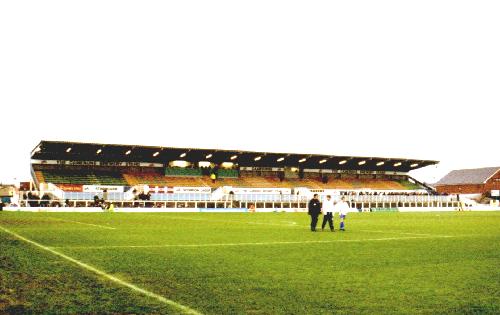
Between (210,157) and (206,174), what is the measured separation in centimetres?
254

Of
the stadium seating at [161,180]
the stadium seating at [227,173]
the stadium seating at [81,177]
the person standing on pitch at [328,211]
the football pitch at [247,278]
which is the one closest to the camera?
the football pitch at [247,278]

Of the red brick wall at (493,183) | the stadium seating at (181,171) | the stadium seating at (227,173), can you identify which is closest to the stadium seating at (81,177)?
the stadium seating at (181,171)

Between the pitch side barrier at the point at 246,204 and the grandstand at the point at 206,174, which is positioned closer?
the pitch side barrier at the point at 246,204

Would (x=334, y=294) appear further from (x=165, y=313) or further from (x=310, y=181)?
(x=310, y=181)

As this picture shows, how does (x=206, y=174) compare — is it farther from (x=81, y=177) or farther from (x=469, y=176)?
(x=469, y=176)

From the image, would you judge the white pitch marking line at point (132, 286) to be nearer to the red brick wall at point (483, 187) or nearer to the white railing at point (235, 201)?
the white railing at point (235, 201)

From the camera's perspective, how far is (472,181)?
4631 inches

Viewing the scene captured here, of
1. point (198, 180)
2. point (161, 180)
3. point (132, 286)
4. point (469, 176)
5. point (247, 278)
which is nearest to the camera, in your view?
point (132, 286)

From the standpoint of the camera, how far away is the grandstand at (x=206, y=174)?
208 feet

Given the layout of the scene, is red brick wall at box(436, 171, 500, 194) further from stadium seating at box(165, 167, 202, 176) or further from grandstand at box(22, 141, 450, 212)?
stadium seating at box(165, 167, 202, 176)

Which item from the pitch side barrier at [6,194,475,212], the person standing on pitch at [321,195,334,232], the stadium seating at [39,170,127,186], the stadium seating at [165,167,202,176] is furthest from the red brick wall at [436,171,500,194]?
the person standing on pitch at [321,195,334,232]

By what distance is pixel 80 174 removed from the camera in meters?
69.8

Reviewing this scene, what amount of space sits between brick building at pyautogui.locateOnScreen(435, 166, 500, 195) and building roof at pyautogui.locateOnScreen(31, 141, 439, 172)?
28.8m

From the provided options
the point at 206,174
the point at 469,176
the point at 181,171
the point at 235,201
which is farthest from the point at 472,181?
the point at 235,201
